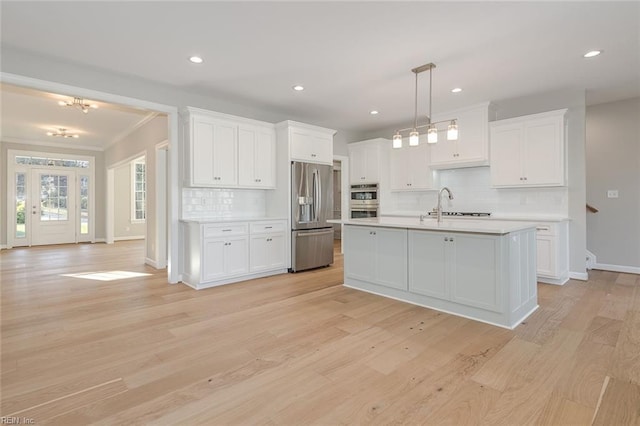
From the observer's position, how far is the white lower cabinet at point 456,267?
9.29ft

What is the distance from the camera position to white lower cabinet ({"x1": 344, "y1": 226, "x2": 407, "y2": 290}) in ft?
11.5

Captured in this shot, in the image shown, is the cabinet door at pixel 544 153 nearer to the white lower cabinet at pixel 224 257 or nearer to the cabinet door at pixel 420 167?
the cabinet door at pixel 420 167

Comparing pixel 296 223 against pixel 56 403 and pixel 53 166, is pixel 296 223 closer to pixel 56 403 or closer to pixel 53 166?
pixel 56 403

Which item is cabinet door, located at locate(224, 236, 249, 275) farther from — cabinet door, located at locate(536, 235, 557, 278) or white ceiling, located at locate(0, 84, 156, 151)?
cabinet door, located at locate(536, 235, 557, 278)

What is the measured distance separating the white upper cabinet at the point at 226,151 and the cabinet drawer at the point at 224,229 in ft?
2.05

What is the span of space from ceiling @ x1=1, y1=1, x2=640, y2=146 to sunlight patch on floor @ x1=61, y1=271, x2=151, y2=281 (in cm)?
285

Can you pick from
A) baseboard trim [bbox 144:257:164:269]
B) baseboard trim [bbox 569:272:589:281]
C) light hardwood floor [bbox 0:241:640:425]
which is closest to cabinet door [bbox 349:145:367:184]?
light hardwood floor [bbox 0:241:640:425]

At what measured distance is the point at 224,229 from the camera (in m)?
4.28

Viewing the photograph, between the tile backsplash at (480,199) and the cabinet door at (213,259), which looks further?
the tile backsplash at (480,199)

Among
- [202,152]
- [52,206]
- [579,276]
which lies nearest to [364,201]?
[202,152]

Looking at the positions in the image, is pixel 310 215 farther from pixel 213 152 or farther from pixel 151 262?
pixel 151 262

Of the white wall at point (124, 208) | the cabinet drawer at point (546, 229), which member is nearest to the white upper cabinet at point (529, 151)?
the cabinet drawer at point (546, 229)

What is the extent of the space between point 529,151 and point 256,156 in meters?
3.93

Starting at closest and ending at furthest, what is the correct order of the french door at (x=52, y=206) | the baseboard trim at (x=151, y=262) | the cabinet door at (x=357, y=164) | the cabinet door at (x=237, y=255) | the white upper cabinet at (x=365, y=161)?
the cabinet door at (x=237, y=255) < the baseboard trim at (x=151, y=262) < the white upper cabinet at (x=365, y=161) < the cabinet door at (x=357, y=164) < the french door at (x=52, y=206)
